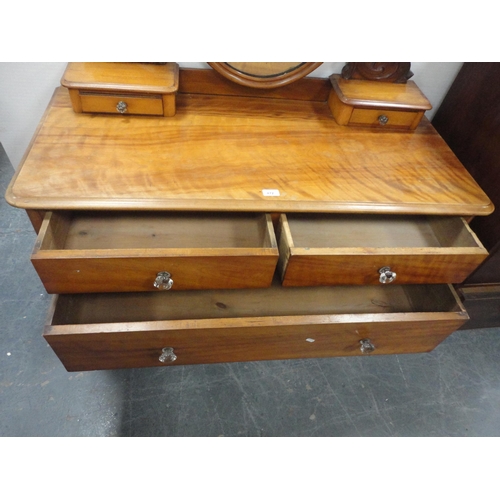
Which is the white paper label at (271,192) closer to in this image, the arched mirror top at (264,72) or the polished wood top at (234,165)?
the polished wood top at (234,165)

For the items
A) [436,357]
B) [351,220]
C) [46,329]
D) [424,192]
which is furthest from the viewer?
[436,357]

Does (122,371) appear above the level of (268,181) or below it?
below

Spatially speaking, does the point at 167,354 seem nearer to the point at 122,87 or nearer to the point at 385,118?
the point at 122,87

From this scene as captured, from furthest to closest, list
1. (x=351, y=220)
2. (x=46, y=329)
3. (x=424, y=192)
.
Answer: (x=351, y=220)
(x=424, y=192)
(x=46, y=329)

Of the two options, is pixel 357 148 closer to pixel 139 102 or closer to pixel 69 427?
pixel 139 102

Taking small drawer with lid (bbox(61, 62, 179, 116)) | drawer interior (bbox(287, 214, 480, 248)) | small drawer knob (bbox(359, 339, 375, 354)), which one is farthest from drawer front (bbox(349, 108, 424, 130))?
small drawer knob (bbox(359, 339, 375, 354))

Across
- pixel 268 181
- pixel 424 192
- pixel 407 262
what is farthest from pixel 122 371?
pixel 424 192

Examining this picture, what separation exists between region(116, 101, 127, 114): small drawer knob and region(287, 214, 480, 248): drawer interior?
0.49 meters

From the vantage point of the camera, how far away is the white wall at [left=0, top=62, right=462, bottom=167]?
1.00 metres

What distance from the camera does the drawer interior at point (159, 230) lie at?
0.83 metres

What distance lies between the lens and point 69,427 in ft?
3.10

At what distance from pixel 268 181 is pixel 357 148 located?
0.28 m

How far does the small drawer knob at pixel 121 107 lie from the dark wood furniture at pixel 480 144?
95cm

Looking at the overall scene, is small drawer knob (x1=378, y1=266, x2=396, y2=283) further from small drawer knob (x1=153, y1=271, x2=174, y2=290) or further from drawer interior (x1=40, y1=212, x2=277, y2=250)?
small drawer knob (x1=153, y1=271, x2=174, y2=290)
